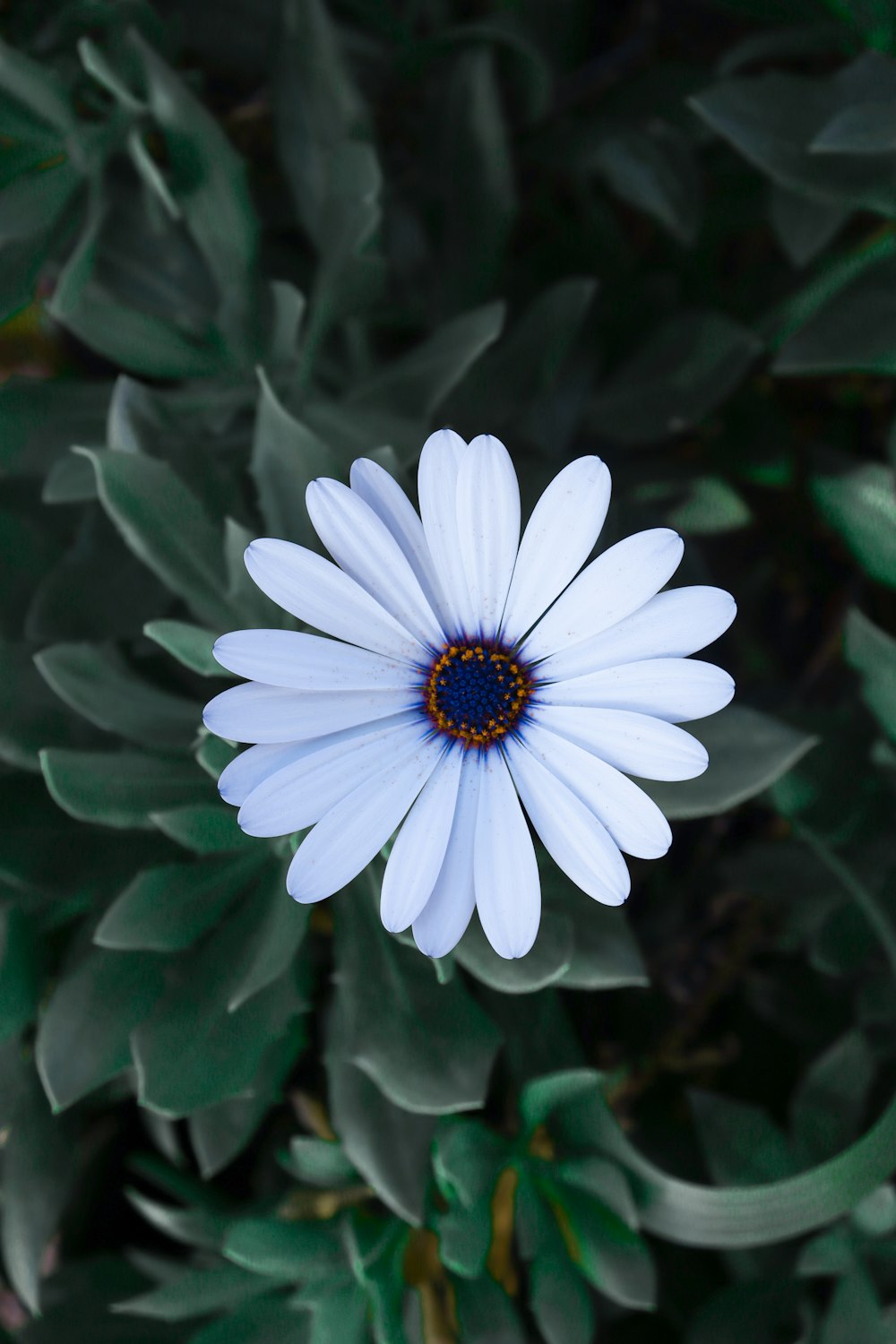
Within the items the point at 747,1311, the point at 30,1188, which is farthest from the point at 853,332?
the point at 30,1188

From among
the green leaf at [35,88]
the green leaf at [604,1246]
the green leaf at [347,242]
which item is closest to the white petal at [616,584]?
the green leaf at [347,242]

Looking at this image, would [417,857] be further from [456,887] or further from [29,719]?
[29,719]

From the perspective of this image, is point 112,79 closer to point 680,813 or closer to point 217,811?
point 217,811

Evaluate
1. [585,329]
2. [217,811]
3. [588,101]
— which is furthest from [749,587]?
[217,811]

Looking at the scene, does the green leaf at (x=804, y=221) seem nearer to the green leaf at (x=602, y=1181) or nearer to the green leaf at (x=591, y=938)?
the green leaf at (x=591, y=938)

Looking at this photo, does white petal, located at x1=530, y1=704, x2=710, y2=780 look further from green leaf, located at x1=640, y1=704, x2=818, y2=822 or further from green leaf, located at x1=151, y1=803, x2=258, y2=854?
green leaf, located at x1=151, y1=803, x2=258, y2=854

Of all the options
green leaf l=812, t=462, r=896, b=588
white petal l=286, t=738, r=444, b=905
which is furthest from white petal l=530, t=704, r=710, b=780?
green leaf l=812, t=462, r=896, b=588
